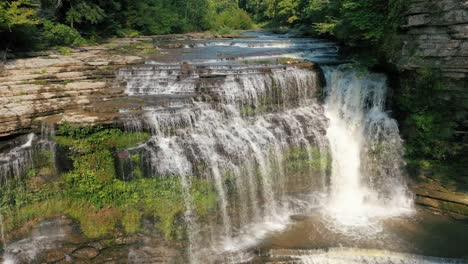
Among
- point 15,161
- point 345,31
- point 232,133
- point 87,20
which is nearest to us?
point 15,161

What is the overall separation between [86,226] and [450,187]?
10465 mm

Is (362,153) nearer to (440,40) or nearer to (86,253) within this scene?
(440,40)

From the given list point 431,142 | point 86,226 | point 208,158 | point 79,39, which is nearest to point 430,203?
point 431,142

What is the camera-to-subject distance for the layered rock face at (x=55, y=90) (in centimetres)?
1009

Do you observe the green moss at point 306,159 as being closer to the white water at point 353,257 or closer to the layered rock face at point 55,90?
the white water at point 353,257

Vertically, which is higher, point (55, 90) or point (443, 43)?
point (443, 43)

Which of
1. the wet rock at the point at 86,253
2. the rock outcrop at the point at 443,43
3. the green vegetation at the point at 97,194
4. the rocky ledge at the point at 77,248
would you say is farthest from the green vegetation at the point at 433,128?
the wet rock at the point at 86,253

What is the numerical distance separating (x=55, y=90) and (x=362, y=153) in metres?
9.95

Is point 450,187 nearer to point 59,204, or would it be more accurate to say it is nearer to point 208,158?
point 208,158

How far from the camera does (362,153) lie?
41.7 feet

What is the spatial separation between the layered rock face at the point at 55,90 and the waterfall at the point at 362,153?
7345mm

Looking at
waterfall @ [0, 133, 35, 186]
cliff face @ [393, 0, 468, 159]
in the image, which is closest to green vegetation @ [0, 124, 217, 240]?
waterfall @ [0, 133, 35, 186]

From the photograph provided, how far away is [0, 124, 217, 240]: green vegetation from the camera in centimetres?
923

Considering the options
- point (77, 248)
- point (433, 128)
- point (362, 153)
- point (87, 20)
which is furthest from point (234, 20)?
point (77, 248)
